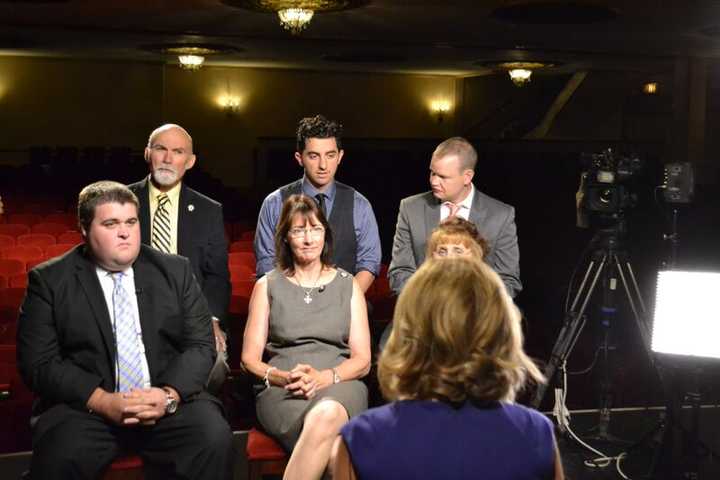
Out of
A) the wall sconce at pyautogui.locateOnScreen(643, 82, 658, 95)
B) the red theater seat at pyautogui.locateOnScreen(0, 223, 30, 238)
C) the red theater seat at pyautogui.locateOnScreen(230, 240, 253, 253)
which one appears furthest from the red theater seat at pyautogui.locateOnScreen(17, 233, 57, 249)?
the wall sconce at pyautogui.locateOnScreen(643, 82, 658, 95)

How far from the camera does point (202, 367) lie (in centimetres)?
285

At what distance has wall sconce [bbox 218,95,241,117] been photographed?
1642 cm

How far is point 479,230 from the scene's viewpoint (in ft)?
11.8

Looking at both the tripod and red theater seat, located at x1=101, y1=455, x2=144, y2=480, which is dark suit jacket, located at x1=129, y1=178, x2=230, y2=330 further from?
the tripod

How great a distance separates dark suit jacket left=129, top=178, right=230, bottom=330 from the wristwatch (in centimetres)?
81

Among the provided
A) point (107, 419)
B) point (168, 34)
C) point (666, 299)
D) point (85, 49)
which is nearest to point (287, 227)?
point (107, 419)

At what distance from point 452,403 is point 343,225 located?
216 cm

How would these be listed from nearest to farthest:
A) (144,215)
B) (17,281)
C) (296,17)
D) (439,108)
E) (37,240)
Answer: (144,215)
(17,281)
(37,240)
(296,17)
(439,108)

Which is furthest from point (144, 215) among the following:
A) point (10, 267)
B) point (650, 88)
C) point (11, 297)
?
point (650, 88)

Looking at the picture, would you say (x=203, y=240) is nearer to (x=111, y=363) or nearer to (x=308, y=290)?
(x=308, y=290)

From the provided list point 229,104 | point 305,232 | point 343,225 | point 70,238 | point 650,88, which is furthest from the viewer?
point 229,104

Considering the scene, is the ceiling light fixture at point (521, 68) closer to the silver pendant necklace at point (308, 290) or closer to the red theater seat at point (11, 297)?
the red theater seat at point (11, 297)

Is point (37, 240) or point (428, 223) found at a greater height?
point (428, 223)

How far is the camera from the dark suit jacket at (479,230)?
359 cm
